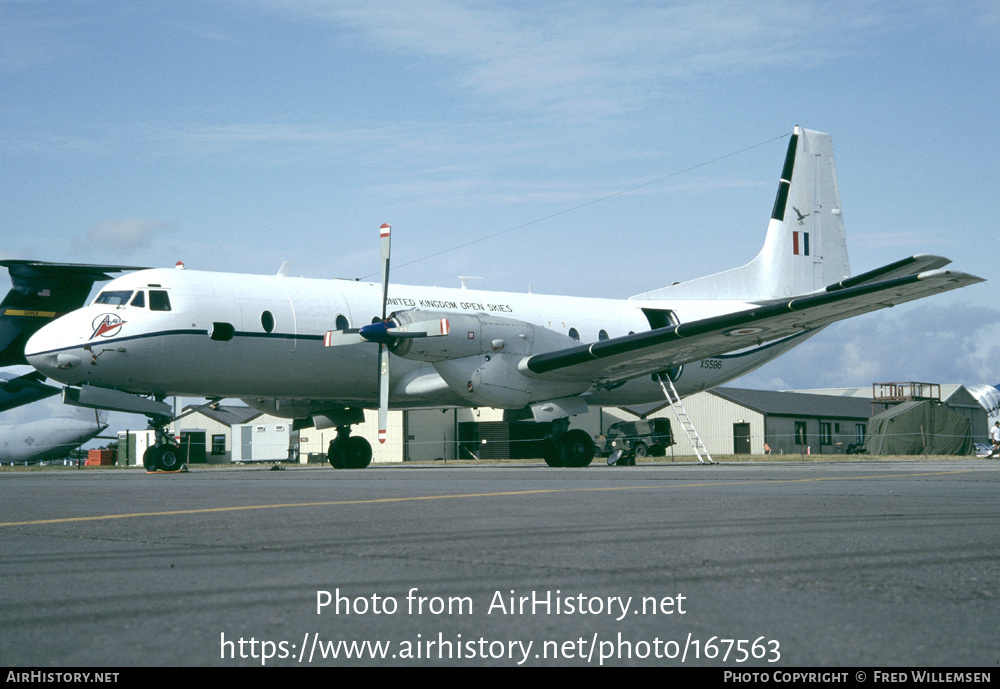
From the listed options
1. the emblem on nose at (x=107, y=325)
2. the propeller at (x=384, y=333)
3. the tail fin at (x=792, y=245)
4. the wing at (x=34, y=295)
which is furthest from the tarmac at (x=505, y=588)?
the wing at (x=34, y=295)

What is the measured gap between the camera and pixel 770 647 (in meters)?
2.68

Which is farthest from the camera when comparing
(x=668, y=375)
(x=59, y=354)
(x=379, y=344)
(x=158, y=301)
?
A: (x=668, y=375)

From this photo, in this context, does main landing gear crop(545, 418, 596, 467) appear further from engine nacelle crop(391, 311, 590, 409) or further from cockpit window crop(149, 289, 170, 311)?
cockpit window crop(149, 289, 170, 311)

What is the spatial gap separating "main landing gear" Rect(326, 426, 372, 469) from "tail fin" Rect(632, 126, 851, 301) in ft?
28.4

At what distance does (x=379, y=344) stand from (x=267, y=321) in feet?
7.62

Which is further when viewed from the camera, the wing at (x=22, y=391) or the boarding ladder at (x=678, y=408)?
the wing at (x=22, y=391)

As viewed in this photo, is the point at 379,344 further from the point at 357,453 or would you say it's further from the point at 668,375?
the point at 668,375

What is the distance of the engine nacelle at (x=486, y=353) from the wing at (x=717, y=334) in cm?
37

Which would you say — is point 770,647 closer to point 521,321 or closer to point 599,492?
point 599,492

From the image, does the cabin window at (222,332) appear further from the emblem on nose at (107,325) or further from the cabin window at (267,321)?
the emblem on nose at (107,325)

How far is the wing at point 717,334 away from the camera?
17250mm

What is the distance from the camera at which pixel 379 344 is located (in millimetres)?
19328

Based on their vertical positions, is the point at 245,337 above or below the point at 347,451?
above

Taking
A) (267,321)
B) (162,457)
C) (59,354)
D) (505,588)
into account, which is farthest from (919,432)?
(505,588)
